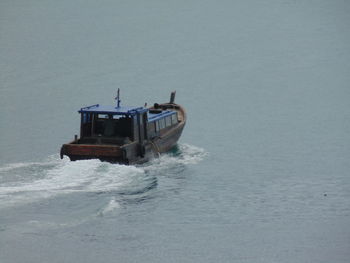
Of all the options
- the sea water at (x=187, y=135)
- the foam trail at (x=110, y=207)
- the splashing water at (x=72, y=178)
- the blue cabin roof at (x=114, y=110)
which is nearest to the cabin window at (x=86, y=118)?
the blue cabin roof at (x=114, y=110)

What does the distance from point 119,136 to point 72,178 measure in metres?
6.33

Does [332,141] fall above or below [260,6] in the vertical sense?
below

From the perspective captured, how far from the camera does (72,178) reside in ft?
159

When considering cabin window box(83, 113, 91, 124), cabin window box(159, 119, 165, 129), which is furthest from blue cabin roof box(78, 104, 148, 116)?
cabin window box(159, 119, 165, 129)

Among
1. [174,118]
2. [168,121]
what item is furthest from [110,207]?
[174,118]

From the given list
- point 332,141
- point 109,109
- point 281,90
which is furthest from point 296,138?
point 281,90

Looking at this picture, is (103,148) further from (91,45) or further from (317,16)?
(317,16)

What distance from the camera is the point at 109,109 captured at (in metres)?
54.1

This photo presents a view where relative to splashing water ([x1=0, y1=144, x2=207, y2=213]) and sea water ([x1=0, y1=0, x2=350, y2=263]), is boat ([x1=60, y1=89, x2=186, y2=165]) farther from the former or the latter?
sea water ([x1=0, y1=0, x2=350, y2=263])

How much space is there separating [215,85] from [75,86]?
502 inches

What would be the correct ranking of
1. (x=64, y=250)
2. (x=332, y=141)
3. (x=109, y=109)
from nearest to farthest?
(x=64, y=250)
(x=109, y=109)
(x=332, y=141)

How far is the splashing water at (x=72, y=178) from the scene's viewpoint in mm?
45312

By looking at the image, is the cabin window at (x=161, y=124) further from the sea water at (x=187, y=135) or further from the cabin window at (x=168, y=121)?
the sea water at (x=187, y=135)

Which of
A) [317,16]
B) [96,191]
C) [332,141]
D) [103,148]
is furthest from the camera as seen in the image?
[317,16]
